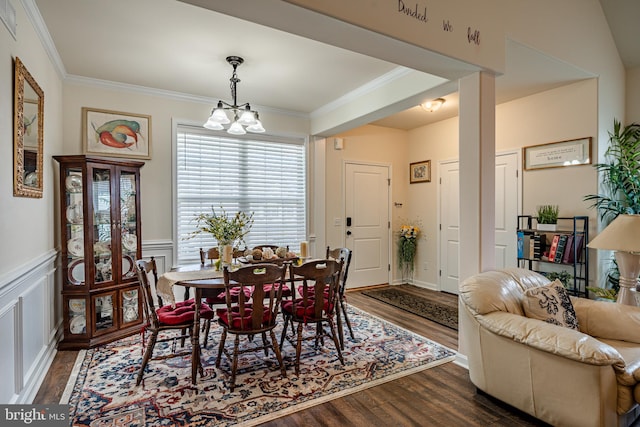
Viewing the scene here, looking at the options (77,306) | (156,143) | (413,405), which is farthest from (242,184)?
(413,405)

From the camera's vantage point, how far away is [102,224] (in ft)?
11.1

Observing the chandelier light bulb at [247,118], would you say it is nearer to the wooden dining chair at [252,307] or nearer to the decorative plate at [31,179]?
the wooden dining chair at [252,307]

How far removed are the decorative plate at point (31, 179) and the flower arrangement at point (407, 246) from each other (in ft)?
16.3

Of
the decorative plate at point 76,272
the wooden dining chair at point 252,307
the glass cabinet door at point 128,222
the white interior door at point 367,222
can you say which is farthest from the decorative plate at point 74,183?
the white interior door at point 367,222

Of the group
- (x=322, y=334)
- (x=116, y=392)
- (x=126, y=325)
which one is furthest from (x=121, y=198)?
(x=322, y=334)

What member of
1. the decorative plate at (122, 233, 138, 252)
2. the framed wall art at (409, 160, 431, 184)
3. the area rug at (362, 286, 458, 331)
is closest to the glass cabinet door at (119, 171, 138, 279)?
the decorative plate at (122, 233, 138, 252)

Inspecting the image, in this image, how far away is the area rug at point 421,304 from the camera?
4.02 m

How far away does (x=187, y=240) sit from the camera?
4.33 m

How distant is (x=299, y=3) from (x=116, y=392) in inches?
112

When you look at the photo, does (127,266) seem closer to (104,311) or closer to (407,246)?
(104,311)

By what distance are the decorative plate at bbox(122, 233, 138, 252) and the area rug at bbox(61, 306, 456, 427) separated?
3.12 feet

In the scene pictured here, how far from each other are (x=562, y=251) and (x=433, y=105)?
92.5 inches

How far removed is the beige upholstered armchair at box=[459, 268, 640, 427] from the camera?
5.72ft

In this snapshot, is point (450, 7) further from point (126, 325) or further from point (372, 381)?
point (126, 325)
